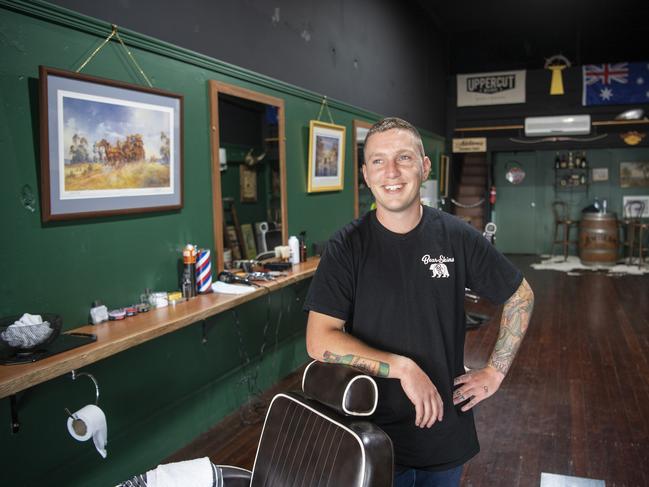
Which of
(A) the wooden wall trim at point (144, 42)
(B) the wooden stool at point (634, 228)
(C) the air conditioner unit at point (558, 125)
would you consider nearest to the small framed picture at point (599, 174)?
(B) the wooden stool at point (634, 228)

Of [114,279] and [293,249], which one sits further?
[293,249]

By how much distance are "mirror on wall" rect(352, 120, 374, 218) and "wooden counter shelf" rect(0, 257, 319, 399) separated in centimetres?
241

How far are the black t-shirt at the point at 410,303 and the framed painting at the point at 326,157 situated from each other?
314cm

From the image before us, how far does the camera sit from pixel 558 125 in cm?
969

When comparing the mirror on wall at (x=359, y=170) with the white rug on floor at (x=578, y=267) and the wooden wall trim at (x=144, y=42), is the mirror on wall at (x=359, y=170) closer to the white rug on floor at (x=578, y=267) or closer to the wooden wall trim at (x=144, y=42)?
the wooden wall trim at (x=144, y=42)

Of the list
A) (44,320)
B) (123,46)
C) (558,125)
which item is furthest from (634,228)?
(44,320)

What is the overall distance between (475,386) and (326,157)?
3.54 m

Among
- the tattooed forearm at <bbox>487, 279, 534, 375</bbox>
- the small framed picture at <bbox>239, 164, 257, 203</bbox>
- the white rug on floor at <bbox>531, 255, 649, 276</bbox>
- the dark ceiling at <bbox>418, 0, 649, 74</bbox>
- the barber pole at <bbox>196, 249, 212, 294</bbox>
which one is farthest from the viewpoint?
the white rug on floor at <bbox>531, 255, 649, 276</bbox>

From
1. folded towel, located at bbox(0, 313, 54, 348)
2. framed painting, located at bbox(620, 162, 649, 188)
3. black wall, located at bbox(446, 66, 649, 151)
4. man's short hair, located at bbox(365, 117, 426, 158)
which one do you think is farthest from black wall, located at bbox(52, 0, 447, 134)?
framed painting, located at bbox(620, 162, 649, 188)

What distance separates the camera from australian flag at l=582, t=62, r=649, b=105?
922 centimetres

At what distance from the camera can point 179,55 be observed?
3057 mm

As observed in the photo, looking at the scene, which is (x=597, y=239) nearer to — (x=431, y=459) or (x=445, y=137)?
(x=445, y=137)

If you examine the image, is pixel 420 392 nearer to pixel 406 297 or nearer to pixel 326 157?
pixel 406 297

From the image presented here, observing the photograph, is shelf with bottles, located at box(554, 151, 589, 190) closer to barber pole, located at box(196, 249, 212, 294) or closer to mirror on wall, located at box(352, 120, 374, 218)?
mirror on wall, located at box(352, 120, 374, 218)
